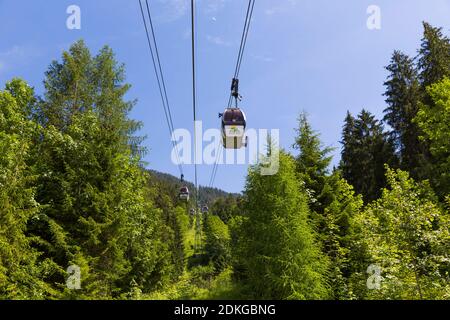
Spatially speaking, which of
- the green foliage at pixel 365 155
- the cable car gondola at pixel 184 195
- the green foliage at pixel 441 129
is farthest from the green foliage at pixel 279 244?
the green foliage at pixel 365 155

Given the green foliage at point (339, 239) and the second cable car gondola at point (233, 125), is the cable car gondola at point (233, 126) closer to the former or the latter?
the second cable car gondola at point (233, 125)

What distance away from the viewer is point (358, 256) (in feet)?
52.4

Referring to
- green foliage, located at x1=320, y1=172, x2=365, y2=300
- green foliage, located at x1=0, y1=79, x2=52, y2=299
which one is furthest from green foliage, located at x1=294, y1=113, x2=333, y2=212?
green foliage, located at x1=0, y1=79, x2=52, y2=299

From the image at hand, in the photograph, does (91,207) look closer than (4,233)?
No

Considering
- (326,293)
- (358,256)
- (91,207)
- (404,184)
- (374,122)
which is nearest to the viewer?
(404,184)

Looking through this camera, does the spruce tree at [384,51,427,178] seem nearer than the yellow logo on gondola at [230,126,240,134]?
No

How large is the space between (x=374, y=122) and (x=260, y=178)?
31565 millimetres

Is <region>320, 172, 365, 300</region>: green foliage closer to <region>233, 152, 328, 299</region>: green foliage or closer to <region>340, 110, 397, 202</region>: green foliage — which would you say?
<region>233, 152, 328, 299</region>: green foliage

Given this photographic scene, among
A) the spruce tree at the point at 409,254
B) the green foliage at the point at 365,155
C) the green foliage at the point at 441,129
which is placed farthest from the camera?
the green foliage at the point at 365,155

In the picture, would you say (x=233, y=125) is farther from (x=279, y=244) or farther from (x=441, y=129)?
(x=441, y=129)

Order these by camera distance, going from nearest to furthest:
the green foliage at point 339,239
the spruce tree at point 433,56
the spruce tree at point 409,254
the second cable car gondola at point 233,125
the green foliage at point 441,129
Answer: the spruce tree at point 409,254
the second cable car gondola at point 233,125
the green foliage at point 339,239
the green foliage at point 441,129
the spruce tree at point 433,56

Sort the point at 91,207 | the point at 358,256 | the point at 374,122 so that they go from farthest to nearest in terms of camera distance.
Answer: the point at 374,122
the point at 91,207
the point at 358,256
